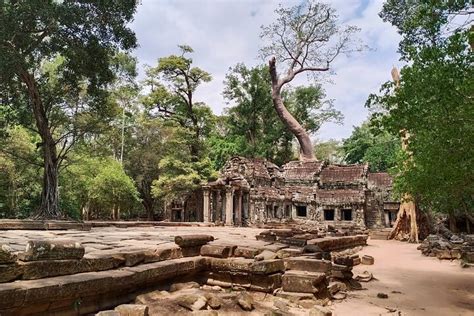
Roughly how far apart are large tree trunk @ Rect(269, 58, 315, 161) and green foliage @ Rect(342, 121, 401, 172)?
7073 mm

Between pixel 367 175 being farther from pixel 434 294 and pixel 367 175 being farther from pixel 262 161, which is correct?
pixel 434 294

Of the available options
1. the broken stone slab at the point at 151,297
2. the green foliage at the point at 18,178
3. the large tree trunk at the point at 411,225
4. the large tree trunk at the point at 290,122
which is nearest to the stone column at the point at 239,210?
the large tree trunk at the point at 411,225

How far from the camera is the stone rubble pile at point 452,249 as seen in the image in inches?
585

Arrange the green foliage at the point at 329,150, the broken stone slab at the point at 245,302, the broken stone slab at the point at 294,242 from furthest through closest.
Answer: the green foliage at the point at 329,150, the broken stone slab at the point at 294,242, the broken stone slab at the point at 245,302

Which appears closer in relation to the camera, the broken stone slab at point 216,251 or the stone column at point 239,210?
the broken stone slab at point 216,251

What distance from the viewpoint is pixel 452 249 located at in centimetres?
1594

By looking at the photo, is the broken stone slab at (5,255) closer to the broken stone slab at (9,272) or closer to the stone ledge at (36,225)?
the broken stone slab at (9,272)

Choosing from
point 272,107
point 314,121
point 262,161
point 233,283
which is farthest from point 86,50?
point 314,121

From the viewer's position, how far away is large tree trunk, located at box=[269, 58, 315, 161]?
3747cm

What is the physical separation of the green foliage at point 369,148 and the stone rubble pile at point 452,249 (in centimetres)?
2188

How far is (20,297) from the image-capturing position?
333 cm

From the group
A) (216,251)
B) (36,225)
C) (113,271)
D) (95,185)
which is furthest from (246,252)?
(95,185)

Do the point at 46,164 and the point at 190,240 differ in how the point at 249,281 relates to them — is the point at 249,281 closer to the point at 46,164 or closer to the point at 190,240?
the point at 190,240

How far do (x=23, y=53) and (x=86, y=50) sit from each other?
7.29 feet
